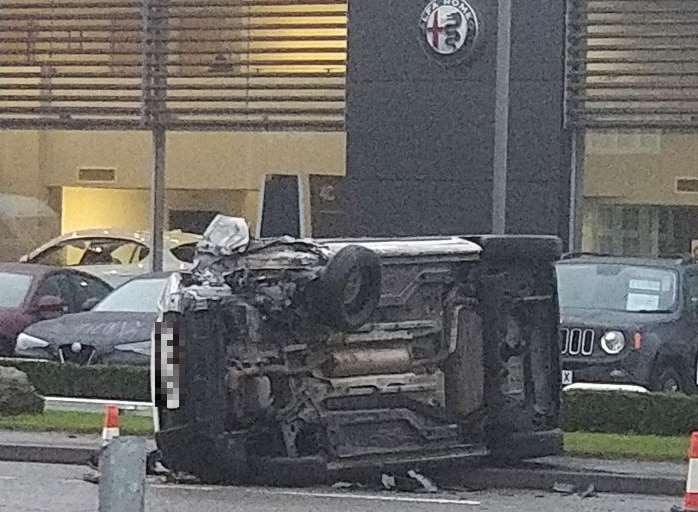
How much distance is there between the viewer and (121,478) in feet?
18.5

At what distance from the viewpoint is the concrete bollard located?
18.4 ft

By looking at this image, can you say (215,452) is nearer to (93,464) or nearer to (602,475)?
(93,464)

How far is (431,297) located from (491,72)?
434 inches

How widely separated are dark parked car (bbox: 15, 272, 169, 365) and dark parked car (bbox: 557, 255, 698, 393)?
171 inches

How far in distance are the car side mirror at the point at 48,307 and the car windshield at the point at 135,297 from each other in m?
0.82

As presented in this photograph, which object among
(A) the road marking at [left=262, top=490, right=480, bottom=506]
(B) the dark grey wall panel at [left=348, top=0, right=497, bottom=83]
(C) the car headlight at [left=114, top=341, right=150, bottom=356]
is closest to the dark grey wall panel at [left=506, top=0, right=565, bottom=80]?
(B) the dark grey wall panel at [left=348, top=0, right=497, bottom=83]

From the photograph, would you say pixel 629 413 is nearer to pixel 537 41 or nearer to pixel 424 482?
pixel 424 482

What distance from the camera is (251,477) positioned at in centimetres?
1334

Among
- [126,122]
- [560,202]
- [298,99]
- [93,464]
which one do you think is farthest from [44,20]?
[93,464]

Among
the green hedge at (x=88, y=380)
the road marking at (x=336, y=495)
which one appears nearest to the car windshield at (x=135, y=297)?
the green hedge at (x=88, y=380)

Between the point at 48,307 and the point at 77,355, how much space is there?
2.15 metres

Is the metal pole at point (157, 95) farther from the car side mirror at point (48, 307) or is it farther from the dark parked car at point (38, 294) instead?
the car side mirror at point (48, 307)

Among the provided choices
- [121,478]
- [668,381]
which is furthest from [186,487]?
[121,478]

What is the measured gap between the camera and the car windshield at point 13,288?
22.2m
